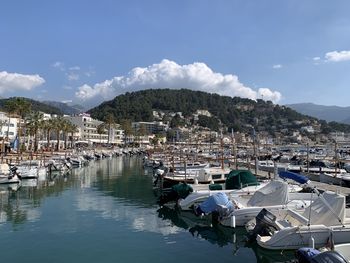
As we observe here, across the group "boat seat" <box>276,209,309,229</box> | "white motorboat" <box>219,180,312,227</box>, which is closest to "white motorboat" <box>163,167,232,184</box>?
"white motorboat" <box>219,180,312,227</box>

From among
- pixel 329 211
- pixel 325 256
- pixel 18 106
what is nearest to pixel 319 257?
pixel 325 256

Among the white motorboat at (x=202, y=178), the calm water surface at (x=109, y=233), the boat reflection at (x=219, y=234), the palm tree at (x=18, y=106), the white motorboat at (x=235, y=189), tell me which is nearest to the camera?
the boat reflection at (x=219, y=234)

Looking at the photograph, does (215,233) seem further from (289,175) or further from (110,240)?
(289,175)

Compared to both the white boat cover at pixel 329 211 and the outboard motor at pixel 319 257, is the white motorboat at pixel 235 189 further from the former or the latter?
the outboard motor at pixel 319 257

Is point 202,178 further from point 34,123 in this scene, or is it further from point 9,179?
point 34,123

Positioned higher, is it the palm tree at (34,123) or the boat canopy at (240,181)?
the palm tree at (34,123)

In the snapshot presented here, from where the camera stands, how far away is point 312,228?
23297 millimetres

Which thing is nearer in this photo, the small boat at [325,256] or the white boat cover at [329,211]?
the small boat at [325,256]

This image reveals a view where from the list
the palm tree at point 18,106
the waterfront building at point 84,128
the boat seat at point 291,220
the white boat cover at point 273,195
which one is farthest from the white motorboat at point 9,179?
the waterfront building at point 84,128

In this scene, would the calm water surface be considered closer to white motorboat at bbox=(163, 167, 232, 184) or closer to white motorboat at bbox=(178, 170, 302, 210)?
white motorboat at bbox=(178, 170, 302, 210)

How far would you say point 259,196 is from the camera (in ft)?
99.6

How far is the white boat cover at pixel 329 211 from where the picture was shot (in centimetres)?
2381

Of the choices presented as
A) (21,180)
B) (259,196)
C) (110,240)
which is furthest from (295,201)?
(21,180)

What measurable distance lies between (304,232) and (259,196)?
727 centimetres
